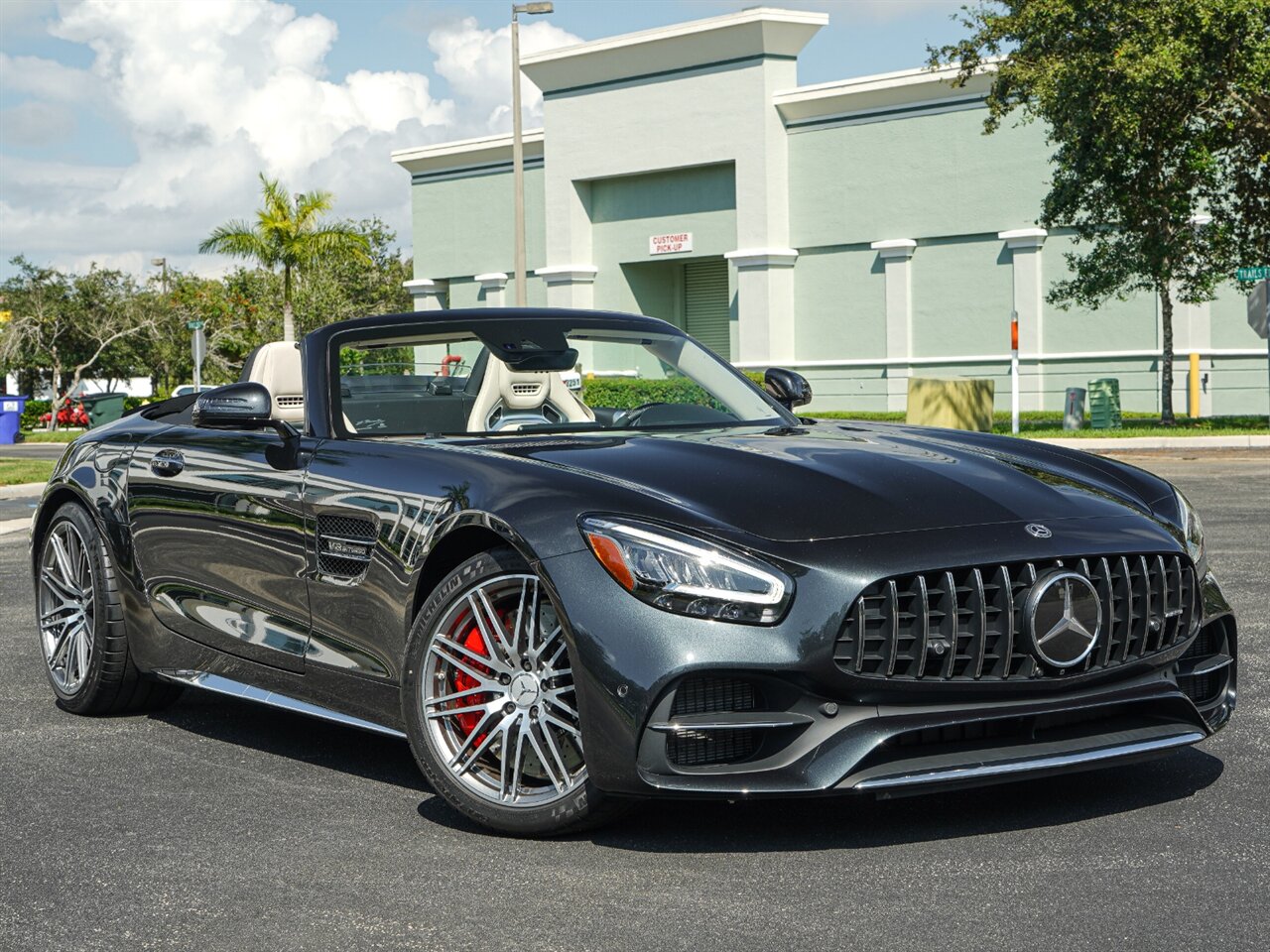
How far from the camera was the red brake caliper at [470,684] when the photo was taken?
14.6ft

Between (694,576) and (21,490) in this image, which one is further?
(21,490)

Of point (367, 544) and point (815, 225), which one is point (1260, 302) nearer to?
point (815, 225)

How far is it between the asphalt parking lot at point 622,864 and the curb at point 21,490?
48.2ft

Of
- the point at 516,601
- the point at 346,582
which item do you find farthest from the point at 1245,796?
the point at 346,582

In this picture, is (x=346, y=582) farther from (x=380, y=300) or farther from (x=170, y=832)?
(x=380, y=300)

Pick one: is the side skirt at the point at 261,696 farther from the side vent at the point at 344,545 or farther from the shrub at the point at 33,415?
the shrub at the point at 33,415

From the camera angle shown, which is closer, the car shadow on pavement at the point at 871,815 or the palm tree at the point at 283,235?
the car shadow on pavement at the point at 871,815

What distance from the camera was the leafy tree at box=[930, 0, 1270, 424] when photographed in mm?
23531

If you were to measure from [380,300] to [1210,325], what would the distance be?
123 feet

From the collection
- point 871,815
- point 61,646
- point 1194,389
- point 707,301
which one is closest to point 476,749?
point 871,815

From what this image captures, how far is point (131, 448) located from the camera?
19.9 ft

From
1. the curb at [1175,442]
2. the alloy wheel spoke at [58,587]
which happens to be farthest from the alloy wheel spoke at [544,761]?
the curb at [1175,442]

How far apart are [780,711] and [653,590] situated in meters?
0.40

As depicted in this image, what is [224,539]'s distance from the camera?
5.40 metres
